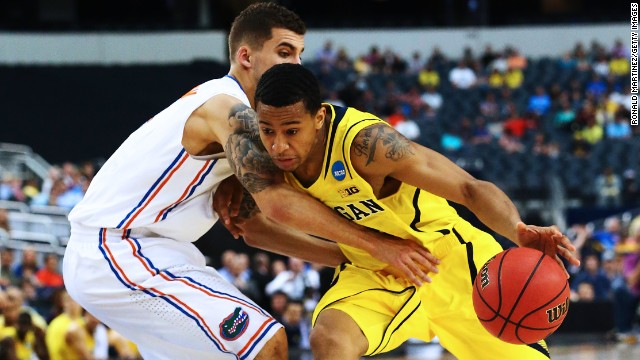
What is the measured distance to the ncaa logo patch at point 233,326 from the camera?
12.0ft

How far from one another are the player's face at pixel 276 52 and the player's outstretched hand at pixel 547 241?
122 centimetres

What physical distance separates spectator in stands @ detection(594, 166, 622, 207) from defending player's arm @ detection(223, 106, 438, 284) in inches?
461

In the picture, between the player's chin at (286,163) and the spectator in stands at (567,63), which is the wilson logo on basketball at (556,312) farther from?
the spectator in stands at (567,63)

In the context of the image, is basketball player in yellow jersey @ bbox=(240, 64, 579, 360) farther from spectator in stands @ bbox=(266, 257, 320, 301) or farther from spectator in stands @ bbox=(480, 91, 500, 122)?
spectator in stands @ bbox=(480, 91, 500, 122)

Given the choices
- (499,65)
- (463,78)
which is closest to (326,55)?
(463,78)

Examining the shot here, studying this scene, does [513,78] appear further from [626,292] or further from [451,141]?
[626,292]

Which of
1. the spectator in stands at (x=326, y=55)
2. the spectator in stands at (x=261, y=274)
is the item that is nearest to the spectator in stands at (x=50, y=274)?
the spectator in stands at (x=261, y=274)

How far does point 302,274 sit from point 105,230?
6.99m

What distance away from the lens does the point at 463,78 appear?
66.4 ft

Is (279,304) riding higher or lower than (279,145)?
lower

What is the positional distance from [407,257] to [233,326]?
2.84ft

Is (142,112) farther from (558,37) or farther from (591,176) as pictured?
(558,37)

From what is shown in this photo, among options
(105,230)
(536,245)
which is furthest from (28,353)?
(536,245)

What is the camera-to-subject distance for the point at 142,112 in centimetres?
1853
